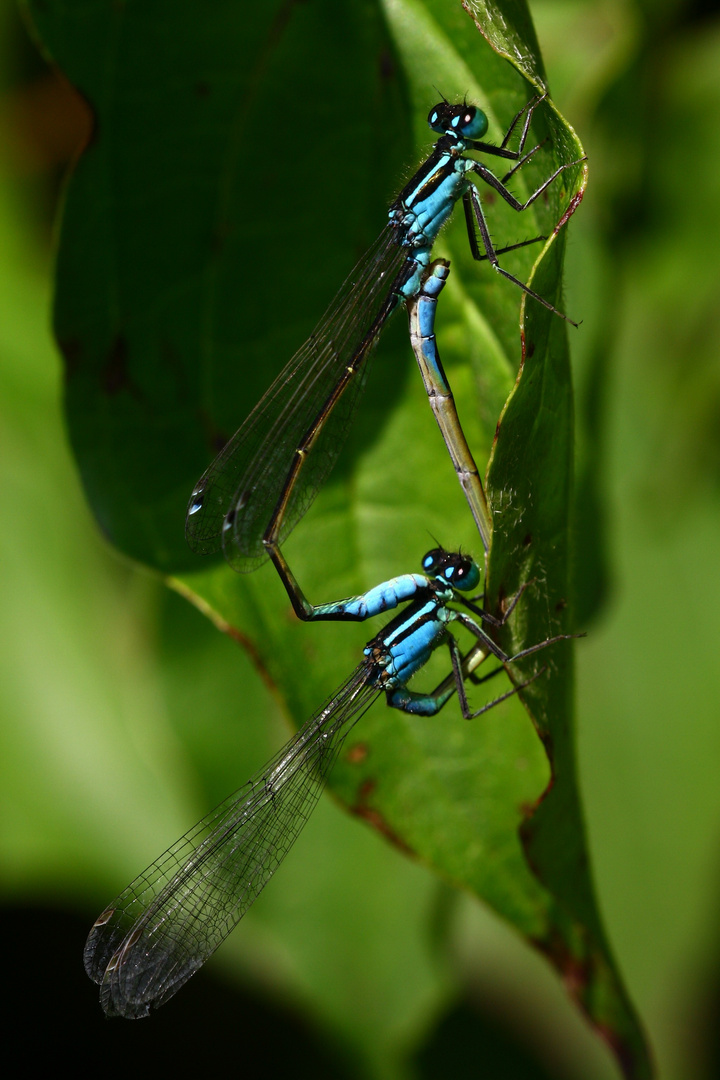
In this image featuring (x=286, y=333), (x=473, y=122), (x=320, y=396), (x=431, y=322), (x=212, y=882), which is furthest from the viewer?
(x=212, y=882)

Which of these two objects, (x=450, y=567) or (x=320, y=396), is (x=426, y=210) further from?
(x=450, y=567)

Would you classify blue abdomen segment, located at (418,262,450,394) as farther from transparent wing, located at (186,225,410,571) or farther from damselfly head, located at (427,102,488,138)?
damselfly head, located at (427,102,488,138)

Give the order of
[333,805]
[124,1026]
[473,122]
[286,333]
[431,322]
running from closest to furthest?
1. [473,122]
2. [431,322]
3. [286,333]
4. [333,805]
5. [124,1026]

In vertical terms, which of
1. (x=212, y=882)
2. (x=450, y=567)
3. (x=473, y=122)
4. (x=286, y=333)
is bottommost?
(x=212, y=882)

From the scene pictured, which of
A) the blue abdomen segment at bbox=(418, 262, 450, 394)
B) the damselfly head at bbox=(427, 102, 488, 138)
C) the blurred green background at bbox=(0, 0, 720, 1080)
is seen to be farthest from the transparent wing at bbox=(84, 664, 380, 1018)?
the damselfly head at bbox=(427, 102, 488, 138)

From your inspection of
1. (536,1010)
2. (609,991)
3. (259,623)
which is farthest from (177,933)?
(536,1010)

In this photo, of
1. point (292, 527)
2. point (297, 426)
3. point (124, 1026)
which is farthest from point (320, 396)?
point (124, 1026)

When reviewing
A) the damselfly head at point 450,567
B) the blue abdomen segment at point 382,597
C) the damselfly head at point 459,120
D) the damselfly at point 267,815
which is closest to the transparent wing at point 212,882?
the damselfly at point 267,815
